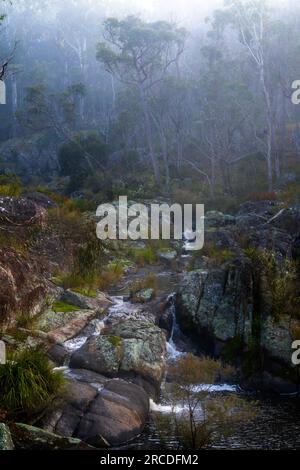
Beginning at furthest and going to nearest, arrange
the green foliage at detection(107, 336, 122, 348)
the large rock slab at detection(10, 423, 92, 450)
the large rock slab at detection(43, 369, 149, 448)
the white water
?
the white water, the green foliage at detection(107, 336, 122, 348), the large rock slab at detection(43, 369, 149, 448), the large rock slab at detection(10, 423, 92, 450)

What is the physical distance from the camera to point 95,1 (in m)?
82.0

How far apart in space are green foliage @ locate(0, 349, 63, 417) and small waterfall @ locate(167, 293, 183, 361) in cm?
401

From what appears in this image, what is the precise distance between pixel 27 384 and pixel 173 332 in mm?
5637

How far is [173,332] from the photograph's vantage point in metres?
13.7

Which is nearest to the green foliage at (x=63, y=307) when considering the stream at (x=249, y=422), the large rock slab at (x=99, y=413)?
the stream at (x=249, y=422)

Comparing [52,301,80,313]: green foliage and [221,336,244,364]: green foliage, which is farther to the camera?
[52,301,80,313]: green foliage

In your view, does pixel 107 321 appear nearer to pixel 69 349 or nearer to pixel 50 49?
pixel 69 349

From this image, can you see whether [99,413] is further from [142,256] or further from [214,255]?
[142,256]

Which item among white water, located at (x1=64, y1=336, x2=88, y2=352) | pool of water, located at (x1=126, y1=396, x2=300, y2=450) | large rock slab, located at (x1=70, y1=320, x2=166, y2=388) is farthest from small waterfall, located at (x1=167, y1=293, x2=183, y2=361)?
pool of water, located at (x1=126, y1=396, x2=300, y2=450)

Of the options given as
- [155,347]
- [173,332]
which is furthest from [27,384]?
[173,332]

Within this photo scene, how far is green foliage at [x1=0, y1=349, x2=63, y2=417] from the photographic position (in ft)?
28.1

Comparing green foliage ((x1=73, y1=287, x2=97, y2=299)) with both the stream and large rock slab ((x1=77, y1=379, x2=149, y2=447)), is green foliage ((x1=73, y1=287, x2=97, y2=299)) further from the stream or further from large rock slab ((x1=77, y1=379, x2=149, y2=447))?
large rock slab ((x1=77, y1=379, x2=149, y2=447))

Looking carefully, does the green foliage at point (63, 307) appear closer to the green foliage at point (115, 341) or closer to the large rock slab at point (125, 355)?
the large rock slab at point (125, 355)

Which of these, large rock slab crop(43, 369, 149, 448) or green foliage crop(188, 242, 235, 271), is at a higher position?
green foliage crop(188, 242, 235, 271)
